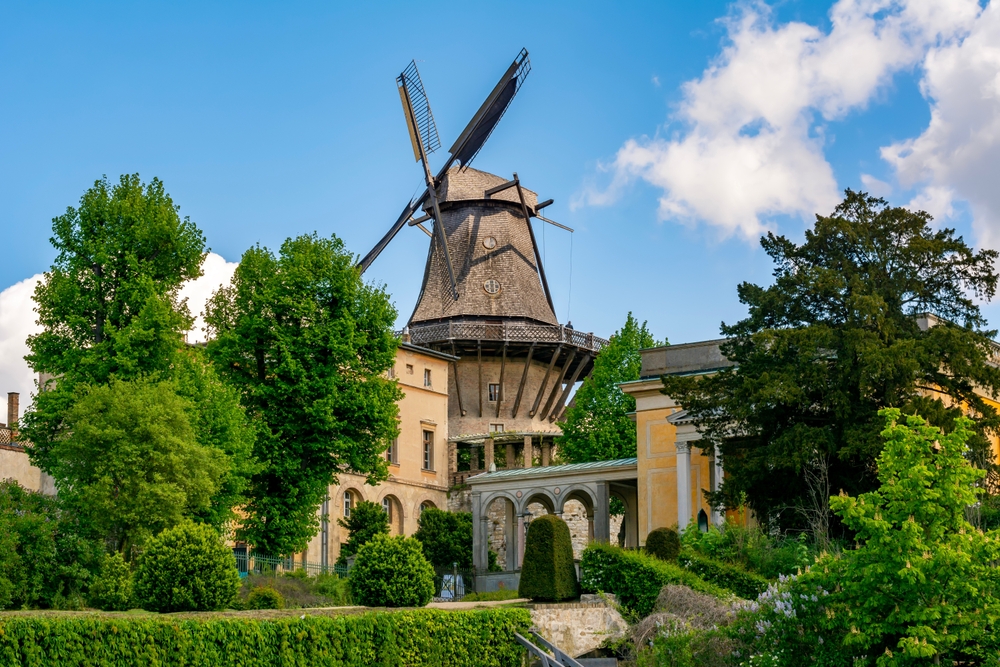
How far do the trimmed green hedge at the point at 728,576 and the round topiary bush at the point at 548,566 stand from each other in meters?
2.40

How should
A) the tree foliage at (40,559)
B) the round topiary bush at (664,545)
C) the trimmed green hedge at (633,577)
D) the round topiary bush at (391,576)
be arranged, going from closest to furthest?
the tree foliage at (40,559)
the round topiary bush at (391,576)
the trimmed green hedge at (633,577)
the round topiary bush at (664,545)

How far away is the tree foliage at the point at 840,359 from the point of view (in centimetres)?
2550

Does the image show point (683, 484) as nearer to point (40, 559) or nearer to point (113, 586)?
point (113, 586)

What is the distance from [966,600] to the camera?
47.9 ft

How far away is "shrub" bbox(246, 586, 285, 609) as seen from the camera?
22.0 meters

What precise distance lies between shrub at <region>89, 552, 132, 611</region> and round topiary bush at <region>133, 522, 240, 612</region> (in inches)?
28.3

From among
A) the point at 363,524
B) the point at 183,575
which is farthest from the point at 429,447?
the point at 183,575

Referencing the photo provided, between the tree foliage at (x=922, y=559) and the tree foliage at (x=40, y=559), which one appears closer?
the tree foliage at (x=922, y=559)

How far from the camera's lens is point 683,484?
107ft

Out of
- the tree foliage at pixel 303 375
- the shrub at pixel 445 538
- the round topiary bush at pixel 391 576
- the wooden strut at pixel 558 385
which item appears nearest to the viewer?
the round topiary bush at pixel 391 576

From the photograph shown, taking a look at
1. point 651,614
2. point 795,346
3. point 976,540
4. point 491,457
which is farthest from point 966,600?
point 491,457

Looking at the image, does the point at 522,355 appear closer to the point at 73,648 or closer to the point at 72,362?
the point at 72,362

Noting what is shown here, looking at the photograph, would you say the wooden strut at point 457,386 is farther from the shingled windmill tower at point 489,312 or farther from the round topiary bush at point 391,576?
the round topiary bush at point 391,576

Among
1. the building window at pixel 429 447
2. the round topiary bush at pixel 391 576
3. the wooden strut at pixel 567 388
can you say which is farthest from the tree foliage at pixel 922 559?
the wooden strut at pixel 567 388
